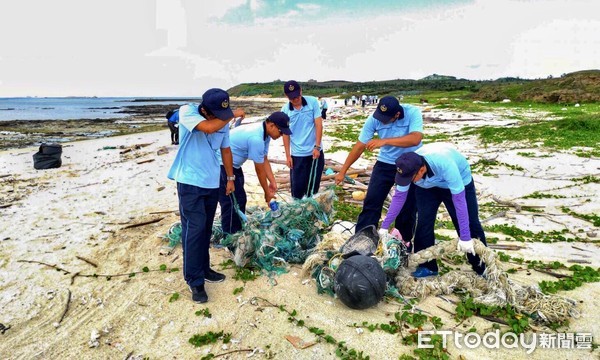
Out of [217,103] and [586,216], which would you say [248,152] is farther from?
[586,216]

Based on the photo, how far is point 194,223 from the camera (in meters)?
4.66

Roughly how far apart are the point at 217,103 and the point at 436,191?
309 centimetres

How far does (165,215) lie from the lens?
8.45 meters

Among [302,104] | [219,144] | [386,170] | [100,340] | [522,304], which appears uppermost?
[302,104]

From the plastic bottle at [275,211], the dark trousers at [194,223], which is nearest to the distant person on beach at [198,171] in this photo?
the dark trousers at [194,223]

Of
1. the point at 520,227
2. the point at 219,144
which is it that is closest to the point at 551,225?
the point at 520,227

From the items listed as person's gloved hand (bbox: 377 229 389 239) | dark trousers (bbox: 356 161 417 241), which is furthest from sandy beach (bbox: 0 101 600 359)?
dark trousers (bbox: 356 161 417 241)

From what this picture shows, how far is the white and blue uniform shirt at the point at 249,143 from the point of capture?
580 centimetres

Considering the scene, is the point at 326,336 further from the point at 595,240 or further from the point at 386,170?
the point at 595,240

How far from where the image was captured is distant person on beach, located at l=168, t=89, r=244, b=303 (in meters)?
4.32

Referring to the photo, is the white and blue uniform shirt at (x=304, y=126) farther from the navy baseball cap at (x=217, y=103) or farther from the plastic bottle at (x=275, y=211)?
the navy baseball cap at (x=217, y=103)

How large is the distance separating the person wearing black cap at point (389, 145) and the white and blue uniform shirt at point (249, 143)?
4.98 feet

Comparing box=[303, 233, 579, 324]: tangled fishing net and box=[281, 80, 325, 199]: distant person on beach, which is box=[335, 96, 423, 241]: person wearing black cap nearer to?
box=[303, 233, 579, 324]: tangled fishing net

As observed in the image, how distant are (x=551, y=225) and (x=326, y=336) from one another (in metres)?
6.12
